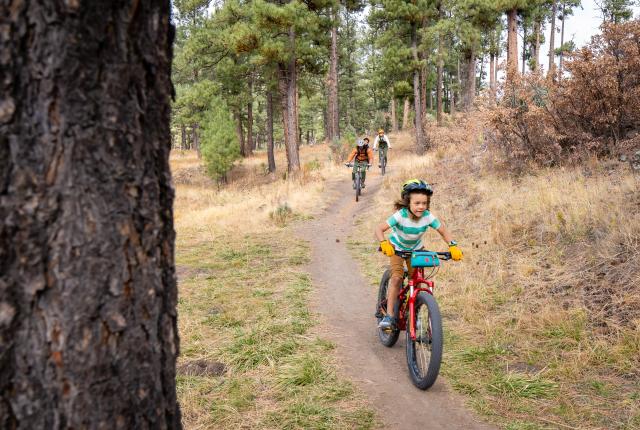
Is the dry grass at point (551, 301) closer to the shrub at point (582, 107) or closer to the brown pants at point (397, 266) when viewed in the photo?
the shrub at point (582, 107)

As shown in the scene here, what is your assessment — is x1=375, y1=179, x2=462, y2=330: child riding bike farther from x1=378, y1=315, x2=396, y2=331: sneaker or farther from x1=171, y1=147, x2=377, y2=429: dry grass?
x1=171, y1=147, x2=377, y2=429: dry grass

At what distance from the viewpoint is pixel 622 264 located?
5.32 meters

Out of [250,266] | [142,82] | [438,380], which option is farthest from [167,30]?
[250,266]

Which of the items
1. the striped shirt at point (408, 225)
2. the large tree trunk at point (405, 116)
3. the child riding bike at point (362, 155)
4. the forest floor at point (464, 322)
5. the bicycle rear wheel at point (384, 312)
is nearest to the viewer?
the forest floor at point (464, 322)

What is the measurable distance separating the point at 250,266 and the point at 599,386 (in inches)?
226

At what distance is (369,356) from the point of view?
490 cm

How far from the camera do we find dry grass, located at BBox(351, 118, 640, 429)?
391 cm

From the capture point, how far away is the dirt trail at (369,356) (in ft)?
12.3

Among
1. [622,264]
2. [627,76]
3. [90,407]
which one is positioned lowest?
[622,264]

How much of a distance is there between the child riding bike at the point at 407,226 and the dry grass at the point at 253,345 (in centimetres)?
96

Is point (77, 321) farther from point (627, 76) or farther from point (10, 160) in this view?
point (627, 76)

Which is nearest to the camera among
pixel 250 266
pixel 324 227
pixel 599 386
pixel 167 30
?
pixel 167 30

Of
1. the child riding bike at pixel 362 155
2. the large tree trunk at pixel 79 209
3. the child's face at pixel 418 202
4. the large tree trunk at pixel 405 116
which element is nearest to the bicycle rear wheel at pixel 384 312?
the child's face at pixel 418 202

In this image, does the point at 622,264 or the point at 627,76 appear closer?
the point at 622,264
